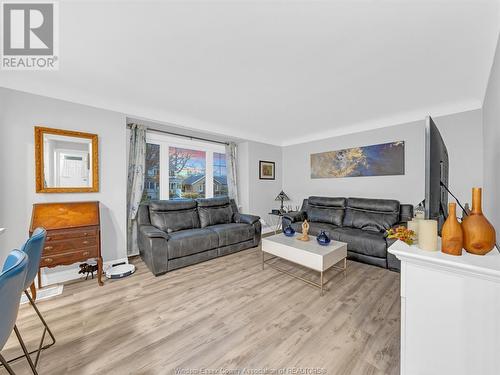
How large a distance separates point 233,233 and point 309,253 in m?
1.53

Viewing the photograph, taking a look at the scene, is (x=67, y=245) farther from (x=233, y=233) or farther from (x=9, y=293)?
(x=233, y=233)

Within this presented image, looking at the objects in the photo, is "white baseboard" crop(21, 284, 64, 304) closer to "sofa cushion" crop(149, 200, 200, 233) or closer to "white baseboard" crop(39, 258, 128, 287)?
"white baseboard" crop(39, 258, 128, 287)

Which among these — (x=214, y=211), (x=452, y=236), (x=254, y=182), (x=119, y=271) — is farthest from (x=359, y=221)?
(x=119, y=271)

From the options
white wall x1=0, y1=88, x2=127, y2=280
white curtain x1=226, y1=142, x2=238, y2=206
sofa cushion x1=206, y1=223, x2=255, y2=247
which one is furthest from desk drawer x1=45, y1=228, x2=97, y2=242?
white curtain x1=226, y1=142, x2=238, y2=206

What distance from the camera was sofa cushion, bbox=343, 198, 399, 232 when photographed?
3342mm

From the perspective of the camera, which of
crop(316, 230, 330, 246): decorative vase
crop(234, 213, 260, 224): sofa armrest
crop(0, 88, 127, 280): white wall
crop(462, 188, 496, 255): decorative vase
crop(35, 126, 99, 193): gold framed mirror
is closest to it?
crop(462, 188, 496, 255): decorative vase

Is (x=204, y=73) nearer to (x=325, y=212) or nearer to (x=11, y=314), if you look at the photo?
(x=11, y=314)

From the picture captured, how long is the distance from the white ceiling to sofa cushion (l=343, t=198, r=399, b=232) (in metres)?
1.57

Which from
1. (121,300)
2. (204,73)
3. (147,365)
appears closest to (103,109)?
Answer: (204,73)

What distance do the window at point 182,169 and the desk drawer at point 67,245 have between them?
1.37 meters

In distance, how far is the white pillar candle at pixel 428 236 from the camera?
103cm

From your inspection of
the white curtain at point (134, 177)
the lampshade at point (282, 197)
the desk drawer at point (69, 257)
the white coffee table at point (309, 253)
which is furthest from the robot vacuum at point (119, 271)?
the lampshade at point (282, 197)
